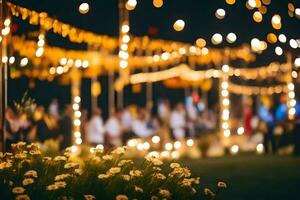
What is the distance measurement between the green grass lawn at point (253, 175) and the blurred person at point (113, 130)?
291cm

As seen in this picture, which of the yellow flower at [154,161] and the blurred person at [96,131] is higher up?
the blurred person at [96,131]

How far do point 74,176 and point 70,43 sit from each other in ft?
39.0

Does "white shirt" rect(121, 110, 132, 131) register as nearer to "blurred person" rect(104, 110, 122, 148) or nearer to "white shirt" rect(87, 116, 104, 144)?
"blurred person" rect(104, 110, 122, 148)

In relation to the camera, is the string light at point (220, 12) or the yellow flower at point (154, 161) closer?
the yellow flower at point (154, 161)

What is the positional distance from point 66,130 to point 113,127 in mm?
1341

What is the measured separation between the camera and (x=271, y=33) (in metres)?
13.9

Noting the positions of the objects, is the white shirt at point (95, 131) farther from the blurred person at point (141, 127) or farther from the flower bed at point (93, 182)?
the flower bed at point (93, 182)

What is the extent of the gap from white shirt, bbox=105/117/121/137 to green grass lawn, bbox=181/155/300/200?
9.62 feet

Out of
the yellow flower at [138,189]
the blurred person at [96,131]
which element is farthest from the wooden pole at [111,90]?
the yellow flower at [138,189]

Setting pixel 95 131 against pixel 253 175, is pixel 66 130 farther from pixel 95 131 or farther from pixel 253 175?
pixel 253 175

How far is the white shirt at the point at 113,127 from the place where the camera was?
705 inches

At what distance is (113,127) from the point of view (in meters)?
18.0

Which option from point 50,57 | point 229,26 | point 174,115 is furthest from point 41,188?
point 174,115

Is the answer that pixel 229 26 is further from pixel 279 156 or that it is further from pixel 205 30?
pixel 279 156
